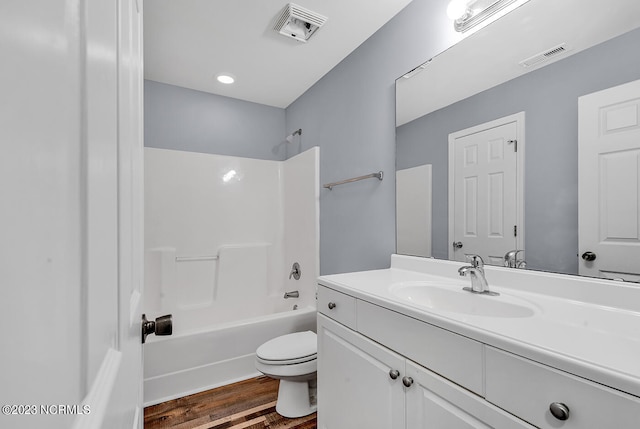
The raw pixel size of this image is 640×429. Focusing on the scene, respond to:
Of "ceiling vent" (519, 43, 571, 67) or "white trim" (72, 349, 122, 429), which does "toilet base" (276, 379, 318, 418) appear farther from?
"ceiling vent" (519, 43, 571, 67)

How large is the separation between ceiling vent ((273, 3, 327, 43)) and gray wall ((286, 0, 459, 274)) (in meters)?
0.35

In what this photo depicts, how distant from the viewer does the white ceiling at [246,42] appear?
61.9 inches

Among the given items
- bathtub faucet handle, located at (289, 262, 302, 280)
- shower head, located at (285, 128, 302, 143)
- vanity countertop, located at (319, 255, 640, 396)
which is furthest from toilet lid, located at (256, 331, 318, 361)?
shower head, located at (285, 128, 302, 143)

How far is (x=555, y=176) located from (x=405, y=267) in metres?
0.78

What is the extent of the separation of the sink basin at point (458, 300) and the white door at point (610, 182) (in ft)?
0.82

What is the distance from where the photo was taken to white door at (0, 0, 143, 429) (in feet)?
0.49

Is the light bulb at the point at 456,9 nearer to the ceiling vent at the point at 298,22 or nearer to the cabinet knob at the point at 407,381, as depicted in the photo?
the ceiling vent at the point at 298,22

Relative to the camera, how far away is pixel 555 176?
3.39 feet

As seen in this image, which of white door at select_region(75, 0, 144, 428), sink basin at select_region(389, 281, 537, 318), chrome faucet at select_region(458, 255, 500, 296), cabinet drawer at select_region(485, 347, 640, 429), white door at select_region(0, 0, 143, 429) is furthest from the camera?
chrome faucet at select_region(458, 255, 500, 296)

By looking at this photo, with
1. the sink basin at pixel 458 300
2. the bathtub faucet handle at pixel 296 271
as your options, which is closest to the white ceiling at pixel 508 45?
the sink basin at pixel 458 300

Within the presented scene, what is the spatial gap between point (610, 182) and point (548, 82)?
0.40 m

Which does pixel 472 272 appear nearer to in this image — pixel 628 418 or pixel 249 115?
pixel 628 418

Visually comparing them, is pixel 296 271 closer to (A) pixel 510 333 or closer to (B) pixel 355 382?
(B) pixel 355 382

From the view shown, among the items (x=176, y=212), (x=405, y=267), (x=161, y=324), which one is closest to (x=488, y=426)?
(x=161, y=324)
